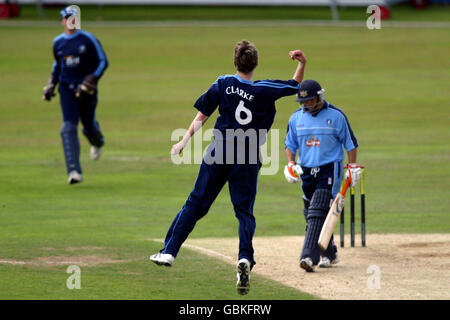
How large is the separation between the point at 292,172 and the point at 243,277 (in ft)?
6.15

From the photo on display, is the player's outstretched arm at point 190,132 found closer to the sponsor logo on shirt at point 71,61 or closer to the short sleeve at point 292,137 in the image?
the short sleeve at point 292,137

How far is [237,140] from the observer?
8656 millimetres

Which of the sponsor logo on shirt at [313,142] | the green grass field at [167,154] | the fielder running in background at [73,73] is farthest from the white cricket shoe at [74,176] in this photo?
the sponsor logo on shirt at [313,142]

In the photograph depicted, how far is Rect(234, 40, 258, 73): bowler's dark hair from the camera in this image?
8.51 meters

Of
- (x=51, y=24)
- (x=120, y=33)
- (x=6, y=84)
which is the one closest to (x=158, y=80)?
(x=6, y=84)

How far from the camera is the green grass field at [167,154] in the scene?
32.2 ft

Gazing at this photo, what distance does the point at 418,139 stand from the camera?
21.4 meters

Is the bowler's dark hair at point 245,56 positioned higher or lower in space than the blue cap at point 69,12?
lower

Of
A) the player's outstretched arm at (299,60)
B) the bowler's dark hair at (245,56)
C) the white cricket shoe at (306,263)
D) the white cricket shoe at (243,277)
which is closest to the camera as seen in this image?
the white cricket shoe at (243,277)

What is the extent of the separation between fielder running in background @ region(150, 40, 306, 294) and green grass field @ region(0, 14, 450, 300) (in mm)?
594

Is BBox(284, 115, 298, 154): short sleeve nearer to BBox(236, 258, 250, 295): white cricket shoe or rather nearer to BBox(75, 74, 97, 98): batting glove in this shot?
BBox(236, 258, 250, 295): white cricket shoe

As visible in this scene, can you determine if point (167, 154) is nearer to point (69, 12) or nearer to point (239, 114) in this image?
point (69, 12)
